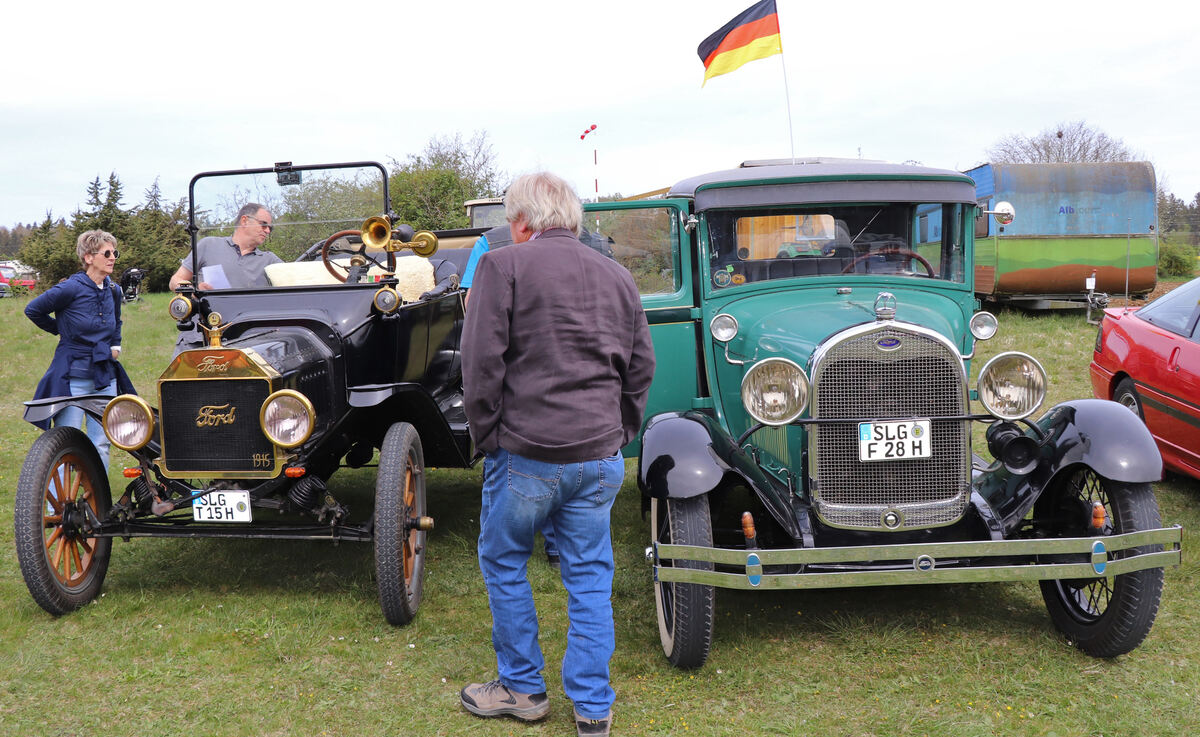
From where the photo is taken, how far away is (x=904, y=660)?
354cm

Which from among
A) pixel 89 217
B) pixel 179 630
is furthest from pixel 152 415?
pixel 89 217

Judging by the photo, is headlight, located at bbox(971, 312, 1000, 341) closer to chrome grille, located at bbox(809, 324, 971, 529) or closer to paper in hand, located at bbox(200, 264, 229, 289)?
chrome grille, located at bbox(809, 324, 971, 529)

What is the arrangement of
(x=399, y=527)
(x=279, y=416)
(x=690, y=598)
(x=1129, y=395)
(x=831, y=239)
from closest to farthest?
(x=690, y=598) < (x=279, y=416) < (x=399, y=527) < (x=831, y=239) < (x=1129, y=395)

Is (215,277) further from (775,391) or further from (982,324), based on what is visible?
(982,324)

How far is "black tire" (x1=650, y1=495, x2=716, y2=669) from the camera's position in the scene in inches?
129

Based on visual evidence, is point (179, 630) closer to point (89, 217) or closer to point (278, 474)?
point (278, 474)

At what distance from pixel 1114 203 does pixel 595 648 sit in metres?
A: 13.5

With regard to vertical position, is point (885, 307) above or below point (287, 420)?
above

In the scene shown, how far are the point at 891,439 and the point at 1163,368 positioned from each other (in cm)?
321

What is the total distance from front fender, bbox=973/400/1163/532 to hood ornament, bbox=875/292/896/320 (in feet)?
3.01

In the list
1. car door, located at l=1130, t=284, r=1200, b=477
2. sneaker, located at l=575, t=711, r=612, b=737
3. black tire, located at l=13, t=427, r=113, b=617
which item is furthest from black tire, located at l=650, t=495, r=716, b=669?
car door, located at l=1130, t=284, r=1200, b=477

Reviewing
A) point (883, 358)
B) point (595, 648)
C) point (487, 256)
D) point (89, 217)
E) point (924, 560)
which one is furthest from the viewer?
point (89, 217)

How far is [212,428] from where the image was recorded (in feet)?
12.4

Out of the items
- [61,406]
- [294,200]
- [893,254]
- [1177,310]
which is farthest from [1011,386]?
[61,406]
